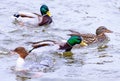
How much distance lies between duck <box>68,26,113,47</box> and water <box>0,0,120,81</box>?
10.0 inches

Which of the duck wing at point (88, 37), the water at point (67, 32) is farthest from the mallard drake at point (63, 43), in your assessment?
the duck wing at point (88, 37)

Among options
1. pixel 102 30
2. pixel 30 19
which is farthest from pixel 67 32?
pixel 30 19

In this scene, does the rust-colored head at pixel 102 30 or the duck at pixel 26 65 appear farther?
the rust-colored head at pixel 102 30

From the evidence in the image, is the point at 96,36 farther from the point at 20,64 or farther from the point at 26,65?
the point at 20,64

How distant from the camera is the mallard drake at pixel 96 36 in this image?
14562 millimetres

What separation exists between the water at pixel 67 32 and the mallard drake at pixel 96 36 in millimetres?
260

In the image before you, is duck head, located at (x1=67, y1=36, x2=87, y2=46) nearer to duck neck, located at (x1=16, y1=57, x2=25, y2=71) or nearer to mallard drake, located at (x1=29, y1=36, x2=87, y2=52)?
mallard drake, located at (x1=29, y1=36, x2=87, y2=52)

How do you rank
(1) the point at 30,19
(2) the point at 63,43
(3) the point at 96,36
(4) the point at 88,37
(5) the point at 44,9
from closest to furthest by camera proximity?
(2) the point at 63,43 < (4) the point at 88,37 < (3) the point at 96,36 < (1) the point at 30,19 < (5) the point at 44,9

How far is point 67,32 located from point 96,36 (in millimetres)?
853

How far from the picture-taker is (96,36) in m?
15.2

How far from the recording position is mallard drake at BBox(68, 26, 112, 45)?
573 inches

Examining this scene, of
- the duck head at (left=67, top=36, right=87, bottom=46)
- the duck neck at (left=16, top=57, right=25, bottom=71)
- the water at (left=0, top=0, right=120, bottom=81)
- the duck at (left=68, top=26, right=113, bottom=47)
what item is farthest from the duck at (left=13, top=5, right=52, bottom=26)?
the duck neck at (left=16, top=57, right=25, bottom=71)

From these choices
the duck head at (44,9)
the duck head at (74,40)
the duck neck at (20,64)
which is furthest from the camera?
→ the duck head at (44,9)

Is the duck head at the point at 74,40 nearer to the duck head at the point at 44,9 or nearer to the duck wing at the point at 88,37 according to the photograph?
the duck wing at the point at 88,37
